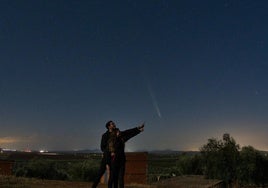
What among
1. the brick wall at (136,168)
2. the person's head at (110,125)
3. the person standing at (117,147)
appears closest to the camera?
the person standing at (117,147)

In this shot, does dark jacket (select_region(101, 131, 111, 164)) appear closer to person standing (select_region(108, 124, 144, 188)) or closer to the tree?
person standing (select_region(108, 124, 144, 188))

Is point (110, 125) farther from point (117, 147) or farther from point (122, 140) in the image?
point (117, 147)

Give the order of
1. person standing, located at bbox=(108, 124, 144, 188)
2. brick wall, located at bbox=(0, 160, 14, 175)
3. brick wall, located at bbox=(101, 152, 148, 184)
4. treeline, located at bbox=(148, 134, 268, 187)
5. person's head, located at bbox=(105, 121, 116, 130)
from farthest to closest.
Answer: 1. treeline, located at bbox=(148, 134, 268, 187)
2. brick wall, located at bbox=(0, 160, 14, 175)
3. brick wall, located at bbox=(101, 152, 148, 184)
4. person's head, located at bbox=(105, 121, 116, 130)
5. person standing, located at bbox=(108, 124, 144, 188)

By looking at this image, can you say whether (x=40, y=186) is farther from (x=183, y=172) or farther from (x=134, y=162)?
(x=183, y=172)

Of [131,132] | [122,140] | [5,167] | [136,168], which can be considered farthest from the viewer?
[5,167]

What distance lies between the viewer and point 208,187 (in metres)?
17.5

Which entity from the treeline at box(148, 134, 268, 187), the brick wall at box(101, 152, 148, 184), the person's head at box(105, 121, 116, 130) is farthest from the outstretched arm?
the treeline at box(148, 134, 268, 187)

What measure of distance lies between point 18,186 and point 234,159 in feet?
69.2

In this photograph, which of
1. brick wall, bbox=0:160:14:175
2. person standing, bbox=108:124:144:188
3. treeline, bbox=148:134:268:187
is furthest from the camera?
treeline, bbox=148:134:268:187

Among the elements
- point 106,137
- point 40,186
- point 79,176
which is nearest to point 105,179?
point 40,186

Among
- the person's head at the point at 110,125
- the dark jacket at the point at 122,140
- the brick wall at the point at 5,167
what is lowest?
the brick wall at the point at 5,167

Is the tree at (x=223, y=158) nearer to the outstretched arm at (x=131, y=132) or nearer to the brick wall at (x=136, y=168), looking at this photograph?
the brick wall at (x=136, y=168)

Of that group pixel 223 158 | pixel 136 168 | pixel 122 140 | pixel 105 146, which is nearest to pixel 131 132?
pixel 122 140

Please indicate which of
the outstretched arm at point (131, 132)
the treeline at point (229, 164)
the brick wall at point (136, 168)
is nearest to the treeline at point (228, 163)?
the treeline at point (229, 164)
